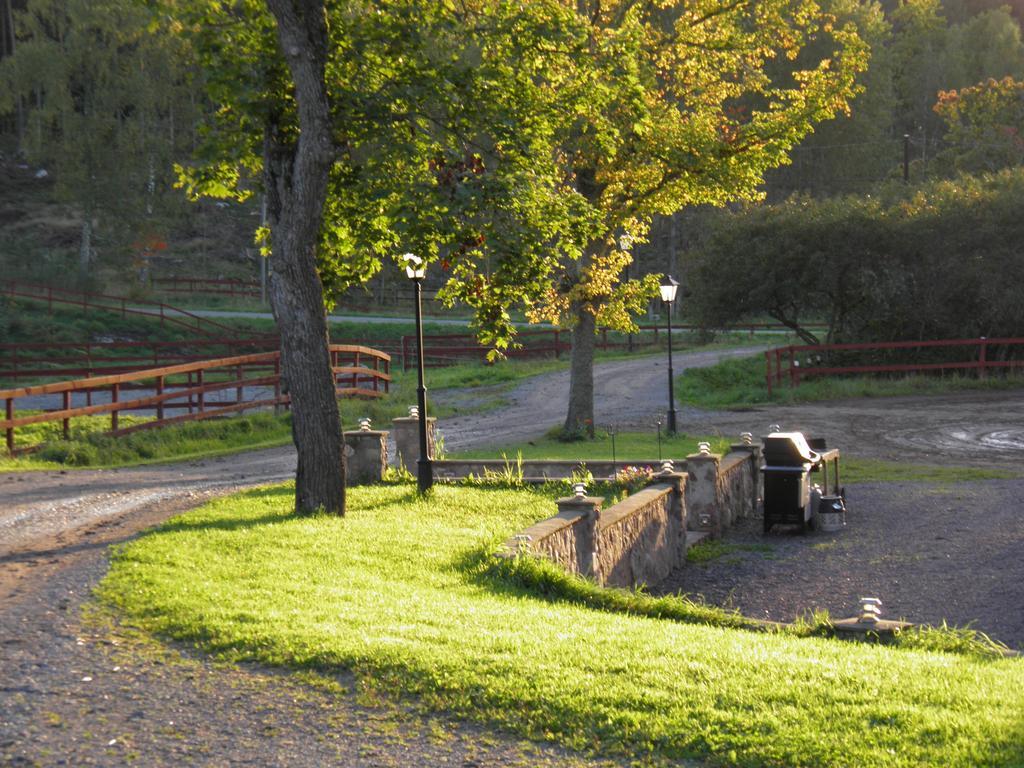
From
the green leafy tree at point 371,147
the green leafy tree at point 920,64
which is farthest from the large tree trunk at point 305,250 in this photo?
the green leafy tree at point 920,64

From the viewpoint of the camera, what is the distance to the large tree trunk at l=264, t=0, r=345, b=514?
39.2 feet

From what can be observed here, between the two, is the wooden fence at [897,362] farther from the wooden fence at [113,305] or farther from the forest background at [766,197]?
the wooden fence at [113,305]

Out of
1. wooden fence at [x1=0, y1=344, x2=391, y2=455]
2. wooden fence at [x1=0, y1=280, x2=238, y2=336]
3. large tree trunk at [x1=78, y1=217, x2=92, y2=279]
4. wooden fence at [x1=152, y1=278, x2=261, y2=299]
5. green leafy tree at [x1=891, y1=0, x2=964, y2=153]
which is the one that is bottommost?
wooden fence at [x1=0, y1=344, x2=391, y2=455]

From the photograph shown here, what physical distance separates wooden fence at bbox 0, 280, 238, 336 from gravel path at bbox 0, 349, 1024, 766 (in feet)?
77.4

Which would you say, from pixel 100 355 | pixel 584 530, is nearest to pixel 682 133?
pixel 584 530

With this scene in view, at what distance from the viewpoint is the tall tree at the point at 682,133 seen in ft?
70.8

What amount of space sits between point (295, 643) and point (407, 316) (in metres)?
49.1

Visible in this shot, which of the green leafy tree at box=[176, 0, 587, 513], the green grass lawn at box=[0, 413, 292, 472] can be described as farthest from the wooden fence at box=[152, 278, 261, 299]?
the green leafy tree at box=[176, 0, 587, 513]

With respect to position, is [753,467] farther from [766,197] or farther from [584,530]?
[766,197]

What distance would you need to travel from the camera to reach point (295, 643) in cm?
730

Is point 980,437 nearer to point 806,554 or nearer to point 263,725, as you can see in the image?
point 806,554

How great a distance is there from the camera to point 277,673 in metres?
6.89

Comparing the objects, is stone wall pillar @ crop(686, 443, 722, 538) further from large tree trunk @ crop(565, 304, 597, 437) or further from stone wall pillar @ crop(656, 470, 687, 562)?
large tree trunk @ crop(565, 304, 597, 437)

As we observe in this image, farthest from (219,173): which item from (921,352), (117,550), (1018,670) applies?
(921,352)
